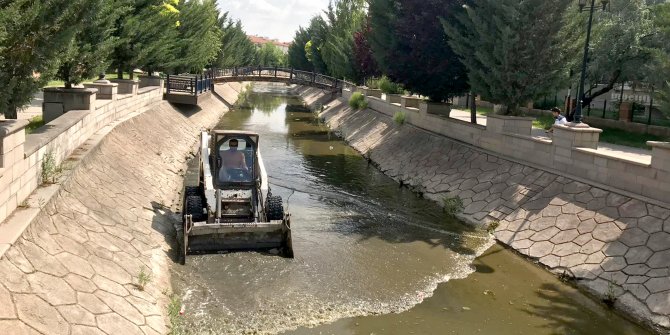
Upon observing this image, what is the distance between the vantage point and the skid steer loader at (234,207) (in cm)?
1198

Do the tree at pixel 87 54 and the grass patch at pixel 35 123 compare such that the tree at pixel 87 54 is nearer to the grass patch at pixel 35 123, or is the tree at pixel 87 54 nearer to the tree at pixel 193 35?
the grass patch at pixel 35 123

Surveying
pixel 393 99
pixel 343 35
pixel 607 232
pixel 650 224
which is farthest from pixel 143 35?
pixel 343 35

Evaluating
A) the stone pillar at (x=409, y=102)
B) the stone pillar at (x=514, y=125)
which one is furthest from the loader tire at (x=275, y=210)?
the stone pillar at (x=409, y=102)

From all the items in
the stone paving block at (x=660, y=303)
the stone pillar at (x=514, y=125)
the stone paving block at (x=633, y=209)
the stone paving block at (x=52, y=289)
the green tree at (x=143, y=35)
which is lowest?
the stone paving block at (x=660, y=303)

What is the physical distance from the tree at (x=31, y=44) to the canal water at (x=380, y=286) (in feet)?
15.9

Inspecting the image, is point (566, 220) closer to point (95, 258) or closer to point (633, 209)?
point (633, 209)

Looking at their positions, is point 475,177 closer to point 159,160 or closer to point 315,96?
point 159,160

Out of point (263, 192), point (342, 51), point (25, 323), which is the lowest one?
point (25, 323)

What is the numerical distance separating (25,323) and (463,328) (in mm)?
7153

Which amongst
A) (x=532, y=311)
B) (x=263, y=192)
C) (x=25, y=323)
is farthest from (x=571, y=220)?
(x=25, y=323)

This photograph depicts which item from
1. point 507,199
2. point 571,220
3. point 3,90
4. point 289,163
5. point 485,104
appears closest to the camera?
point 3,90

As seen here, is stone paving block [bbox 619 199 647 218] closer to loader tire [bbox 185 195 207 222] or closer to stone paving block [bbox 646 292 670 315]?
stone paving block [bbox 646 292 670 315]

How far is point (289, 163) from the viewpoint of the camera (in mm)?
24781

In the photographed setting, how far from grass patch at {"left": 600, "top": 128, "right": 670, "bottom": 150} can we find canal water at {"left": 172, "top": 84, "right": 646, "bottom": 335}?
9.83 m
